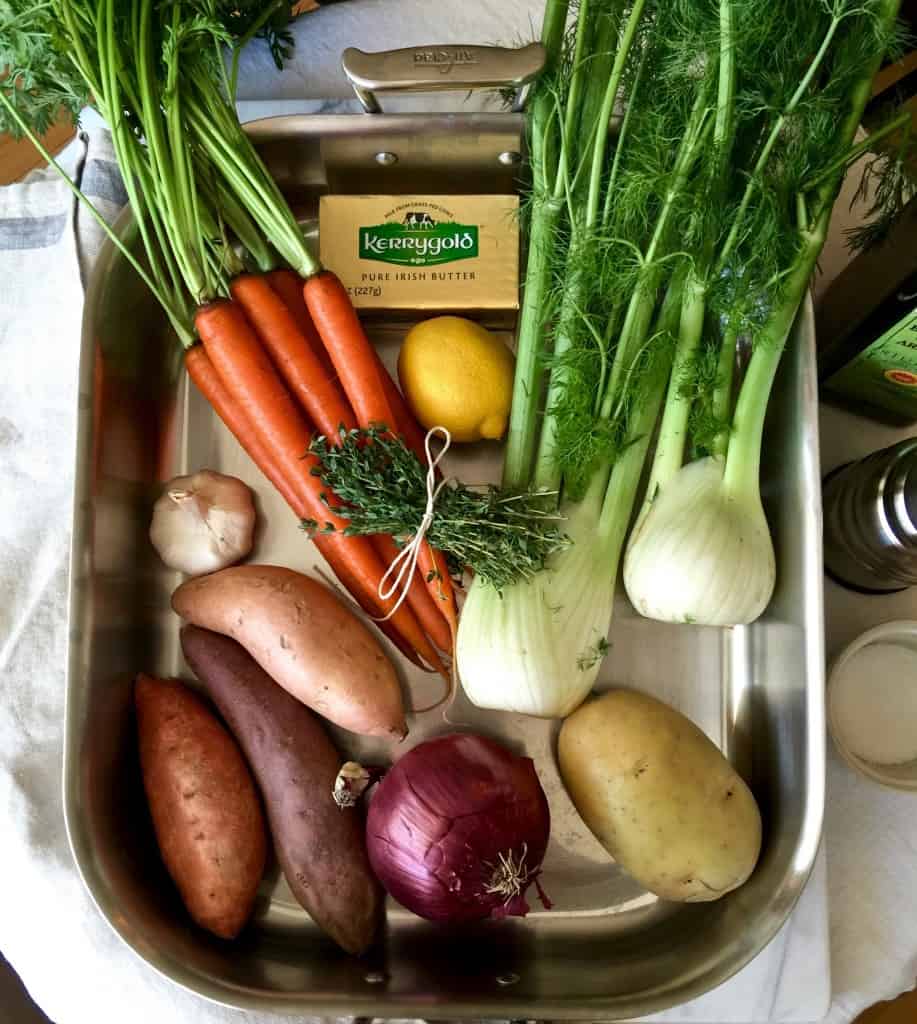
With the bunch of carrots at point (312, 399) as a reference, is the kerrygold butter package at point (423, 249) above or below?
above

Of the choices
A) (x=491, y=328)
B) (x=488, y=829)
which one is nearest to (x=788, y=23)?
(x=491, y=328)

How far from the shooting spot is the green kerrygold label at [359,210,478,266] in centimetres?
90

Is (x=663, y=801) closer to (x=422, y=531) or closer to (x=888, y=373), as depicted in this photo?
(x=422, y=531)

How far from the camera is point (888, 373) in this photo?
2.58ft

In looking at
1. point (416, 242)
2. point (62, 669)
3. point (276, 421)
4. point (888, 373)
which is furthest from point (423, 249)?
point (62, 669)

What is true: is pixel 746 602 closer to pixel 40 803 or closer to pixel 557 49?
pixel 557 49

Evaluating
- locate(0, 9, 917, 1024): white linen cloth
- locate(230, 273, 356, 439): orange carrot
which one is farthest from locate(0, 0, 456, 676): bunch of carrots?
locate(0, 9, 917, 1024): white linen cloth

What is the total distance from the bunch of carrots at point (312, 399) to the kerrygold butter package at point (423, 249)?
0.20ft

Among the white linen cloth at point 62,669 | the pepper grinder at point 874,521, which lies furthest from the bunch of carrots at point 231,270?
the pepper grinder at point 874,521

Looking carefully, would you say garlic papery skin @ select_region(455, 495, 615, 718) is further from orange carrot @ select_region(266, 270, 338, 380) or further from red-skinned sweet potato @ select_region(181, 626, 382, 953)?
orange carrot @ select_region(266, 270, 338, 380)

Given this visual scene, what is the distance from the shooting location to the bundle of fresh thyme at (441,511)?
0.75 meters

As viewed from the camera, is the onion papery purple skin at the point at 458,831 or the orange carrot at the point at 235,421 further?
the orange carrot at the point at 235,421

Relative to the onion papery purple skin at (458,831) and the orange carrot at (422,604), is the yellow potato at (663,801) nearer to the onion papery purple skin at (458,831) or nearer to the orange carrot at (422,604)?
the onion papery purple skin at (458,831)

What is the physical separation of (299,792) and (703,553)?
1.53 feet
